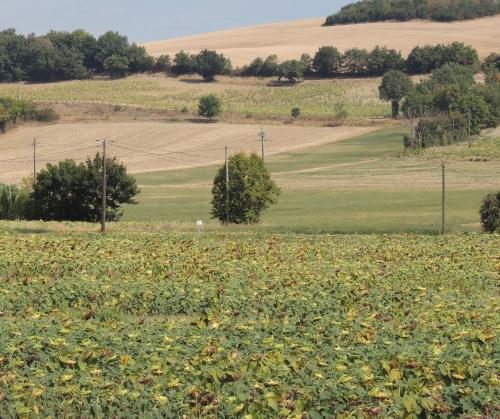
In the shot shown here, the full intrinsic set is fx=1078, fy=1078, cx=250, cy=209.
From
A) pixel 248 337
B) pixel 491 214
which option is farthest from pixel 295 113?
pixel 248 337

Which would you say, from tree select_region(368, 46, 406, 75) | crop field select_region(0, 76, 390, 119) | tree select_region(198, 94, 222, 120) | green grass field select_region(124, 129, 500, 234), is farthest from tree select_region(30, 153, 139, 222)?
tree select_region(368, 46, 406, 75)

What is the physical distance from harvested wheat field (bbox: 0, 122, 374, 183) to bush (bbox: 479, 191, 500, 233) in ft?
213

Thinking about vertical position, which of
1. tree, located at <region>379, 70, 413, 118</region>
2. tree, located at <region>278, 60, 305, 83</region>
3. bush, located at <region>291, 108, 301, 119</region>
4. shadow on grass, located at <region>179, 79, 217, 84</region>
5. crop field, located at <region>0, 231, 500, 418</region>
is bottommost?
crop field, located at <region>0, 231, 500, 418</region>

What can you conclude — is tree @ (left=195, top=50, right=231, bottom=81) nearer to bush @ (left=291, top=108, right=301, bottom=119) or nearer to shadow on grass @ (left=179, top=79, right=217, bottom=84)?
shadow on grass @ (left=179, top=79, right=217, bottom=84)

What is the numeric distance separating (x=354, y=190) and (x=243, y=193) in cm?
2239

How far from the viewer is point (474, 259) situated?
1403 inches

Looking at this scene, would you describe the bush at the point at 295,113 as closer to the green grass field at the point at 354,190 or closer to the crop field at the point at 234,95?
the crop field at the point at 234,95

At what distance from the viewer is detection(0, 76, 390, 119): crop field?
554ft

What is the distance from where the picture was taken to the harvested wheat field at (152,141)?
127 meters

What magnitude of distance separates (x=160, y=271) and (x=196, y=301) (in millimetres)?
5712

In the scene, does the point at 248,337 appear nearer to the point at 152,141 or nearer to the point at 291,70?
the point at 152,141

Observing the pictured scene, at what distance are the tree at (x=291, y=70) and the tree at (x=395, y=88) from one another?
25.5 meters

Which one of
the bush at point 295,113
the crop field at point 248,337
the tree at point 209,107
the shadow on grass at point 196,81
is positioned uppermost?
the shadow on grass at point 196,81

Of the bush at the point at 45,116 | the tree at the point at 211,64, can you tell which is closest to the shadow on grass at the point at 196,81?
the tree at the point at 211,64
